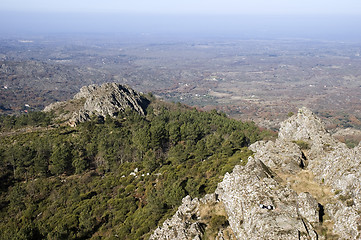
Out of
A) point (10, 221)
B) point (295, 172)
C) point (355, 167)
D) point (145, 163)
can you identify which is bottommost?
point (10, 221)

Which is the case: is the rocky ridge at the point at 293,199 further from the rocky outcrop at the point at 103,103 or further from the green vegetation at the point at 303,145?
the rocky outcrop at the point at 103,103

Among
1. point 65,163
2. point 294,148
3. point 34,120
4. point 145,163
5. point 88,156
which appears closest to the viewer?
point 294,148

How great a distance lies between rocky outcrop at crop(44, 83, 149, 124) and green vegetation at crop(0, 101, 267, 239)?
1000 cm

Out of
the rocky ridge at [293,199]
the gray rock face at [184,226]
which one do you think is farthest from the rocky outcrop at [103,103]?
the rocky ridge at [293,199]

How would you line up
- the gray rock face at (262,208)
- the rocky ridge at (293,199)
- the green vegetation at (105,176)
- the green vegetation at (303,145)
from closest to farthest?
1. the gray rock face at (262,208)
2. the rocky ridge at (293,199)
3. the green vegetation at (105,176)
4. the green vegetation at (303,145)

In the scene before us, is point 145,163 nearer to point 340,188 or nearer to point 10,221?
point 10,221

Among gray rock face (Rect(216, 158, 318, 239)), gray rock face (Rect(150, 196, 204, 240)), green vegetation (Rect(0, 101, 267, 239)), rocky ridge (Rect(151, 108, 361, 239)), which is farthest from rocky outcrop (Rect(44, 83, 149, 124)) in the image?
gray rock face (Rect(216, 158, 318, 239))

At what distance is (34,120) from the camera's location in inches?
3467

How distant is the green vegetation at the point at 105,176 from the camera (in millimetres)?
36594

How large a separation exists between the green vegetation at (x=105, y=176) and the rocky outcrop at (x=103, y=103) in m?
10.0

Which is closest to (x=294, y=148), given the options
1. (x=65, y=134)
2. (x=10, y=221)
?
(x=10, y=221)

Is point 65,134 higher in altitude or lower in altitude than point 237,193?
lower

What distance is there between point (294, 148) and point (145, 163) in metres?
31.6

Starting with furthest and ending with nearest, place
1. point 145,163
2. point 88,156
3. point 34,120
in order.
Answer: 1. point 34,120
2. point 88,156
3. point 145,163
